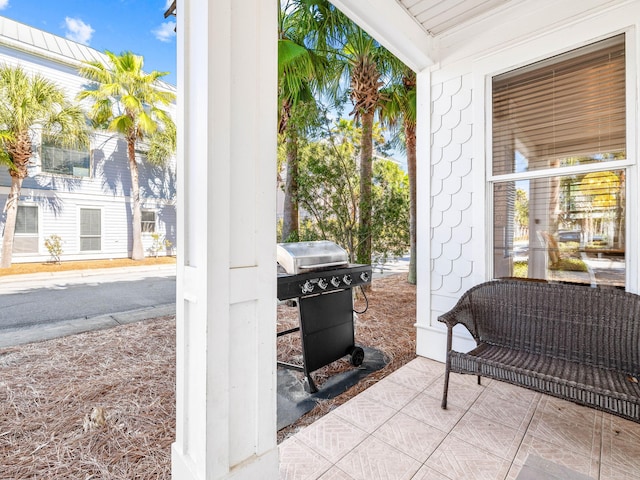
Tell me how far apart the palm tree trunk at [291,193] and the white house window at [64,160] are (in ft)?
26.6

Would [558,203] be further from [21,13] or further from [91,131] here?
[21,13]

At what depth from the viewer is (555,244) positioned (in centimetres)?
247

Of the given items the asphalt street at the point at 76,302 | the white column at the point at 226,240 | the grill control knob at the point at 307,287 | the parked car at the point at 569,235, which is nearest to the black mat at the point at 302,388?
the white column at the point at 226,240

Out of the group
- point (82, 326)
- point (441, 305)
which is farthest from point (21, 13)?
point (441, 305)

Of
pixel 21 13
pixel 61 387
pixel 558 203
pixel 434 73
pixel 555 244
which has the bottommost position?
pixel 61 387

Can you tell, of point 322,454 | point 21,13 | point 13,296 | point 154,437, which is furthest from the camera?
point 21,13

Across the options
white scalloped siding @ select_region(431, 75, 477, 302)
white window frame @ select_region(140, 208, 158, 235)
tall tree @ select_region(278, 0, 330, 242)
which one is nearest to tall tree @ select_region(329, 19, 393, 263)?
tall tree @ select_region(278, 0, 330, 242)

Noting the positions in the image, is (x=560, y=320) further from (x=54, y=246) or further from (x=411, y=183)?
(x=54, y=246)

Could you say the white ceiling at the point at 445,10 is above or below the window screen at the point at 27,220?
above

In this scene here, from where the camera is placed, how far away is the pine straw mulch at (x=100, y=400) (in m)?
1.70

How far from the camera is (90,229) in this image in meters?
10.4

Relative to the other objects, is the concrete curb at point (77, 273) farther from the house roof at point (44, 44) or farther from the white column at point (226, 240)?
the white column at point (226, 240)

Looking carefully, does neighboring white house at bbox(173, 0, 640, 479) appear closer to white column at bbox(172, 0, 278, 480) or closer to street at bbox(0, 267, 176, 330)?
white column at bbox(172, 0, 278, 480)

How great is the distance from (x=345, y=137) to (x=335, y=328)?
3552mm
